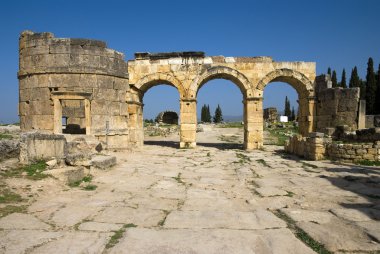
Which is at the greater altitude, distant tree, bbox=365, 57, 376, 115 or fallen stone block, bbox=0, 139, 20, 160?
distant tree, bbox=365, 57, 376, 115

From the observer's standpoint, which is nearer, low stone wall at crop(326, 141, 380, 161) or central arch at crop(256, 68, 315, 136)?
low stone wall at crop(326, 141, 380, 161)

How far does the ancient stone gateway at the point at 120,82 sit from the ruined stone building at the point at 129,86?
4cm

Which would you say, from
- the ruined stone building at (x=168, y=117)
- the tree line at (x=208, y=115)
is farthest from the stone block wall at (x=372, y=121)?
the tree line at (x=208, y=115)

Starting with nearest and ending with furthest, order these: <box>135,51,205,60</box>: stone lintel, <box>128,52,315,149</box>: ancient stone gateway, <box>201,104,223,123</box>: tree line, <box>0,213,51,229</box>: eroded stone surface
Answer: <box>0,213,51,229</box>: eroded stone surface → <box>128,52,315,149</box>: ancient stone gateway → <box>135,51,205,60</box>: stone lintel → <box>201,104,223,123</box>: tree line

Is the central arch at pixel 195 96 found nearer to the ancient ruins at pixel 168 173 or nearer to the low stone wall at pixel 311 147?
the ancient ruins at pixel 168 173

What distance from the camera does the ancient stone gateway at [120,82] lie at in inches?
426

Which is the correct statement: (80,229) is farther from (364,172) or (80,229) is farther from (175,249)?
(364,172)

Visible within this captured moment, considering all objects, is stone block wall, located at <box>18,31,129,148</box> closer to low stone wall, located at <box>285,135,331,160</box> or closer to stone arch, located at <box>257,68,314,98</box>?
stone arch, located at <box>257,68,314,98</box>

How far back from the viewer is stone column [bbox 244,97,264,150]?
43.9 ft

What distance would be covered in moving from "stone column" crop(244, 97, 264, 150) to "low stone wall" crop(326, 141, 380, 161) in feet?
14.3

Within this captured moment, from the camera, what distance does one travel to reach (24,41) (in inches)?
440

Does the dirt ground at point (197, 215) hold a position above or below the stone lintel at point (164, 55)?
below

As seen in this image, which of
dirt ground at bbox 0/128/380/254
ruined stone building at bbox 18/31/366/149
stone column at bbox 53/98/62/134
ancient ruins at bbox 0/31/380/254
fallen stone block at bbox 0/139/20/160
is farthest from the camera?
ruined stone building at bbox 18/31/366/149

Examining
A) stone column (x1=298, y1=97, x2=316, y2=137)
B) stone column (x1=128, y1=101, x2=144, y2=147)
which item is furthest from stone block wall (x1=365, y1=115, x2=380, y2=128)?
stone column (x1=128, y1=101, x2=144, y2=147)
